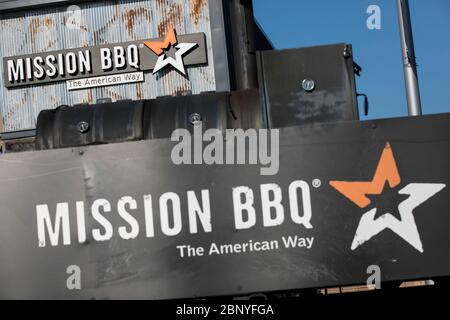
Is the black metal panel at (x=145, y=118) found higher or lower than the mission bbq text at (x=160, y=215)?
higher

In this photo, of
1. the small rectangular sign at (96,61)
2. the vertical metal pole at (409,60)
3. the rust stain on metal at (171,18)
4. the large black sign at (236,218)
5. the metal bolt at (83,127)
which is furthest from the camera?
the rust stain on metal at (171,18)

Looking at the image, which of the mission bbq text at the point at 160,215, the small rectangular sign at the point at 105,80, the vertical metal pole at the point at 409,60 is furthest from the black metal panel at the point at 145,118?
the small rectangular sign at the point at 105,80

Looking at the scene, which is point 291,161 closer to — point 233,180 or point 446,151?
point 233,180

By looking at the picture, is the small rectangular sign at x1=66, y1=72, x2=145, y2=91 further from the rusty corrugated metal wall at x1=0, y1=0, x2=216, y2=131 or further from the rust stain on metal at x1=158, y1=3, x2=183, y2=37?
the rust stain on metal at x1=158, y1=3, x2=183, y2=37

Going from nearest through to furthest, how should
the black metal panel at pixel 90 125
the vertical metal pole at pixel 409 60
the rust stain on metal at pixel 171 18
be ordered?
1. the black metal panel at pixel 90 125
2. the vertical metal pole at pixel 409 60
3. the rust stain on metal at pixel 171 18

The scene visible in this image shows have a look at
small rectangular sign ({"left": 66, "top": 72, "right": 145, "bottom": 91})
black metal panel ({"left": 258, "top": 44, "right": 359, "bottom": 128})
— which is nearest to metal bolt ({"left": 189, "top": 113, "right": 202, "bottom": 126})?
black metal panel ({"left": 258, "top": 44, "right": 359, "bottom": 128})

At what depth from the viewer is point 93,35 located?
1284 cm

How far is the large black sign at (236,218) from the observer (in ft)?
15.1

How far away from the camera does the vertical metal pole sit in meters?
9.27

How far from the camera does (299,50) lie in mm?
5367

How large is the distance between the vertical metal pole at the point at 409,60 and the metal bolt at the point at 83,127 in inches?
198

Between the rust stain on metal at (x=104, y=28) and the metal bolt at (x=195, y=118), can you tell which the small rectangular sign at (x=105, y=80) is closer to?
the rust stain on metal at (x=104, y=28)

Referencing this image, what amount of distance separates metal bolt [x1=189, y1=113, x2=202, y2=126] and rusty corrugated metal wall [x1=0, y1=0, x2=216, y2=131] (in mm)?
6779
